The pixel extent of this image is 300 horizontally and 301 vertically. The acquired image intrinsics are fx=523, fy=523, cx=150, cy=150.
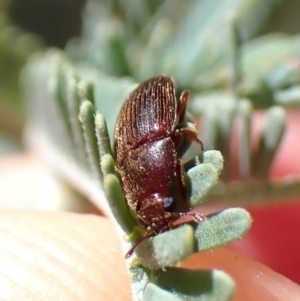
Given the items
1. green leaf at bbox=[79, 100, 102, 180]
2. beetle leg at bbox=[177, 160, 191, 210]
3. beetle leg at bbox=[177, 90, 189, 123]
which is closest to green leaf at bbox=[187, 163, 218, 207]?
beetle leg at bbox=[177, 160, 191, 210]

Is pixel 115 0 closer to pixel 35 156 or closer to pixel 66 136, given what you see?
pixel 35 156

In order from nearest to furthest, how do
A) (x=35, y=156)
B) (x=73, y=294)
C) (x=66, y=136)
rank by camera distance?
1. (x=73, y=294)
2. (x=66, y=136)
3. (x=35, y=156)

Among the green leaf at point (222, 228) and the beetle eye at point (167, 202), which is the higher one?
the green leaf at point (222, 228)

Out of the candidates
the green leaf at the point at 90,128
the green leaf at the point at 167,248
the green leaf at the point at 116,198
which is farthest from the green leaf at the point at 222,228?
the green leaf at the point at 90,128

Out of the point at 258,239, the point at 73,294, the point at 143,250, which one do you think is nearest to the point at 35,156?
the point at 258,239

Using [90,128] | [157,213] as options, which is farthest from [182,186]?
[90,128]

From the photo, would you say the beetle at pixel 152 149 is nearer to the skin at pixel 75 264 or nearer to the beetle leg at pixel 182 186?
the beetle leg at pixel 182 186
